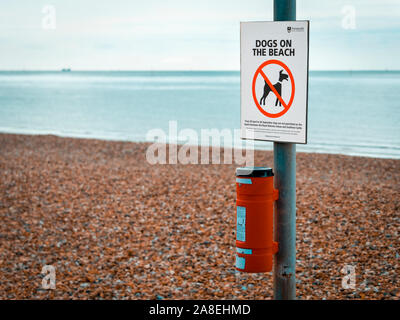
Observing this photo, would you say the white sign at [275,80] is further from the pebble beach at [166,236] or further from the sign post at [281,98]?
the pebble beach at [166,236]

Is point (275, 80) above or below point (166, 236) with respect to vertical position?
above

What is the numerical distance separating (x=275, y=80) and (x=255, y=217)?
3.35 feet

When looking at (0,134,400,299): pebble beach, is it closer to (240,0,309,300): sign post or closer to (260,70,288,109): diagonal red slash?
(240,0,309,300): sign post

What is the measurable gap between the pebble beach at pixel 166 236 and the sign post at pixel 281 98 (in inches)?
79.3

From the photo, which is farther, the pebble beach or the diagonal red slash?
the pebble beach

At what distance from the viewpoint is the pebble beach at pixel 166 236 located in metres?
5.95

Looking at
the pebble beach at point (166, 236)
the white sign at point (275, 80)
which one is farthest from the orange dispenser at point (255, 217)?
the pebble beach at point (166, 236)

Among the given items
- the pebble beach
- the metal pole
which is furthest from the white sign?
the pebble beach

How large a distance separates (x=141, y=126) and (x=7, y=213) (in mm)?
24460

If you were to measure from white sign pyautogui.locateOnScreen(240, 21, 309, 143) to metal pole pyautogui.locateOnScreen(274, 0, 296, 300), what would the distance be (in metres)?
0.17

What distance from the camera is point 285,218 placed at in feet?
12.6

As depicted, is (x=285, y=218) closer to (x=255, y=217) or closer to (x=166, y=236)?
(x=255, y=217)

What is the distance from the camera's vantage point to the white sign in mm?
3568

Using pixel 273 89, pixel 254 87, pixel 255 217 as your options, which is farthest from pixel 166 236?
pixel 273 89
